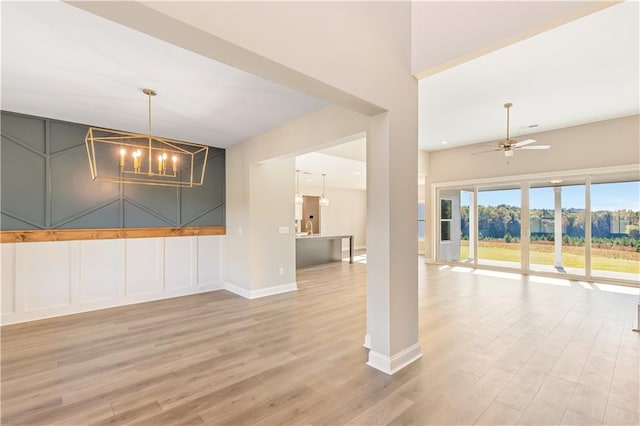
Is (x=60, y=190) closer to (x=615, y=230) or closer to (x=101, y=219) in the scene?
(x=101, y=219)

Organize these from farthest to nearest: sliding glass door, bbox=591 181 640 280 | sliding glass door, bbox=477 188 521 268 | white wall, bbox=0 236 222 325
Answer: sliding glass door, bbox=477 188 521 268, sliding glass door, bbox=591 181 640 280, white wall, bbox=0 236 222 325

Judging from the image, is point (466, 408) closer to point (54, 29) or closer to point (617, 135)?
point (54, 29)

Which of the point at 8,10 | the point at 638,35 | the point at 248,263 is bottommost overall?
the point at 248,263

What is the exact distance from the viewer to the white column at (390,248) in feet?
8.43

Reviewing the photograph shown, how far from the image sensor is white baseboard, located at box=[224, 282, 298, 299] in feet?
16.5

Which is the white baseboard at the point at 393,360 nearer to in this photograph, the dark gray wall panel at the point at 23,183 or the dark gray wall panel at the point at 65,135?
the dark gray wall panel at the point at 23,183

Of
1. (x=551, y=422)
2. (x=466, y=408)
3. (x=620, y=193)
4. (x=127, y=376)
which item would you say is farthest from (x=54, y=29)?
(x=620, y=193)

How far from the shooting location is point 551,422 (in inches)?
75.7

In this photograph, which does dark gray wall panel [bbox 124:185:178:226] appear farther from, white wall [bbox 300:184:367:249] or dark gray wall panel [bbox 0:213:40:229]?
white wall [bbox 300:184:367:249]

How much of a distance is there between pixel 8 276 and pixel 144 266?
1.58 meters

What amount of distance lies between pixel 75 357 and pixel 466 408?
3.63 m

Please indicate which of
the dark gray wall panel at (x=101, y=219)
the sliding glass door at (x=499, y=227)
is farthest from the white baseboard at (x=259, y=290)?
the sliding glass door at (x=499, y=227)

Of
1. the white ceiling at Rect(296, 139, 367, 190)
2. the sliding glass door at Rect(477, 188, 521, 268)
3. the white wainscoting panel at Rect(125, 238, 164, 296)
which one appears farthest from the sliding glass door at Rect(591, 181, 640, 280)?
the white wainscoting panel at Rect(125, 238, 164, 296)

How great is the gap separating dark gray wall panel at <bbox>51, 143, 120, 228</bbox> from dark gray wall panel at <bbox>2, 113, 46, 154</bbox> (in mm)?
242
